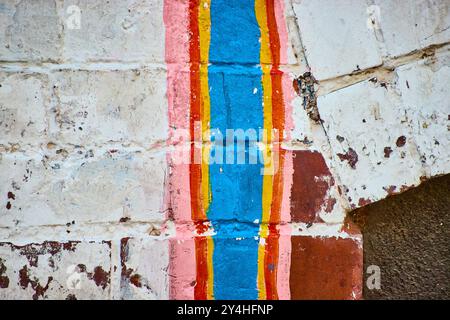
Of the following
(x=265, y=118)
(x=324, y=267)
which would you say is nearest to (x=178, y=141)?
(x=265, y=118)

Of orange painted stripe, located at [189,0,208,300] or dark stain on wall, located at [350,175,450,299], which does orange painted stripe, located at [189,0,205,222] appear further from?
dark stain on wall, located at [350,175,450,299]

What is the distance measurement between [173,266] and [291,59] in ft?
1.92

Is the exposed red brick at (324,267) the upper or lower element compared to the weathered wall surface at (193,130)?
lower

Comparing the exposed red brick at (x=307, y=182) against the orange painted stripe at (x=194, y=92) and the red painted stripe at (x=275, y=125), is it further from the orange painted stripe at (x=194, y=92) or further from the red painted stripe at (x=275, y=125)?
the orange painted stripe at (x=194, y=92)

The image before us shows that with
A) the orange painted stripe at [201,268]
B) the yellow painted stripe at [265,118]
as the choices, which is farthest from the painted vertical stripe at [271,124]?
the orange painted stripe at [201,268]

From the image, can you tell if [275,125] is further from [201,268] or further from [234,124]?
[201,268]

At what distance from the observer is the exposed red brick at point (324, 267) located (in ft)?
3.74

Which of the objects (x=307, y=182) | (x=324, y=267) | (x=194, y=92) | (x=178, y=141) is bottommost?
(x=324, y=267)

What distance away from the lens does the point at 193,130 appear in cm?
112

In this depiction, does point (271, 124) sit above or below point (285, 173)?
above

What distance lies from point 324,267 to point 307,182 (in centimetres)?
22

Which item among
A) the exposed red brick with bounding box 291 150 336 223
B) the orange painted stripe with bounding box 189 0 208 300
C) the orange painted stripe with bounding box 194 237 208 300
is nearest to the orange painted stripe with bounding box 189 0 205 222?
the orange painted stripe with bounding box 189 0 208 300
